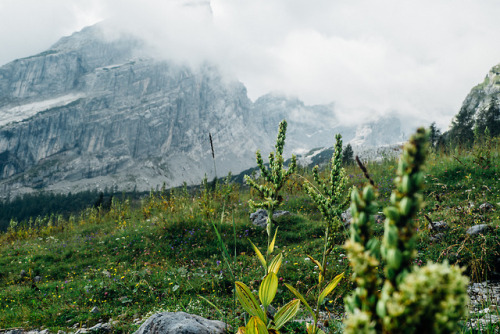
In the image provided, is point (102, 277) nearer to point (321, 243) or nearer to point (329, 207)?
point (321, 243)

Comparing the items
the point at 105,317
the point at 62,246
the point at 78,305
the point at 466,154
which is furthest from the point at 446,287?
the point at 466,154

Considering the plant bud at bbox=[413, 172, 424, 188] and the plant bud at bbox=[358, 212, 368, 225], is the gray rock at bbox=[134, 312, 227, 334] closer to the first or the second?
the plant bud at bbox=[358, 212, 368, 225]

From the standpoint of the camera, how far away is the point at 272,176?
147 inches

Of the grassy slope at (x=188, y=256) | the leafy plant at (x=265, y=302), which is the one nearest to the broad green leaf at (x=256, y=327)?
the leafy plant at (x=265, y=302)

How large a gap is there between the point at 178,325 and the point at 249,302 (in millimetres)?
1461

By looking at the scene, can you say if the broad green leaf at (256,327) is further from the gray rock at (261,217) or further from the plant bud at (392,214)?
the gray rock at (261,217)

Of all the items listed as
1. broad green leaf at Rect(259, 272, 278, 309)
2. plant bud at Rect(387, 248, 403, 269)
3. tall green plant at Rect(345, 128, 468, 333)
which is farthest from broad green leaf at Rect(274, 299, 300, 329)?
plant bud at Rect(387, 248, 403, 269)

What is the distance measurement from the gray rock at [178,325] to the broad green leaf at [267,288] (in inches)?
52.2

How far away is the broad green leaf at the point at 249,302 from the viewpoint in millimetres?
2912

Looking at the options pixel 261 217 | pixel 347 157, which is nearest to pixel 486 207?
pixel 261 217

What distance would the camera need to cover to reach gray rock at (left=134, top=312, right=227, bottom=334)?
146 inches

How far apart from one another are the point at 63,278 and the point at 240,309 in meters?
8.46

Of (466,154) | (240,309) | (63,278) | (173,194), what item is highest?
(466,154)

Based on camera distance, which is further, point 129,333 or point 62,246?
point 62,246
